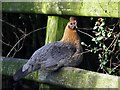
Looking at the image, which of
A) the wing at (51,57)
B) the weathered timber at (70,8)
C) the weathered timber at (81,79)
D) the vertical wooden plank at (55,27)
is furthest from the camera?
the vertical wooden plank at (55,27)

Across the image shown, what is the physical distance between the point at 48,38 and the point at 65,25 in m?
0.18

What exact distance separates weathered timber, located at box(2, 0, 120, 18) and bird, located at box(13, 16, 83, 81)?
0.10m

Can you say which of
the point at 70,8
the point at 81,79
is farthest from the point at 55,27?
the point at 81,79

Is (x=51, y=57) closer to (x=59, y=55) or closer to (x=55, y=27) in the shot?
(x=59, y=55)

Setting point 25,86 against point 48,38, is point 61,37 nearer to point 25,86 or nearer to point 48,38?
point 48,38

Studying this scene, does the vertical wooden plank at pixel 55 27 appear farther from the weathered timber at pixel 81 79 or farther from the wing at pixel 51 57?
the weathered timber at pixel 81 79

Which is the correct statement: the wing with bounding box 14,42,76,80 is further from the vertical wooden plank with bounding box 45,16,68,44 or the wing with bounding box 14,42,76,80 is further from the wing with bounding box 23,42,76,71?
the vertical wooden plank with bounding box 45,16,68,44

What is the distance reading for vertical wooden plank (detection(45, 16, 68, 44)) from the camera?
339cm

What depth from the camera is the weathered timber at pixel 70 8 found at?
9.59 feet

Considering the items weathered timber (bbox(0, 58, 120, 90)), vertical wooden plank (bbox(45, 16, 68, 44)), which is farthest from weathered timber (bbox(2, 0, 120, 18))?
weathered timber (bbox(0, 58, 120, 90))

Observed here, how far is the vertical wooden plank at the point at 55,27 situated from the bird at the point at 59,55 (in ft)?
0.29

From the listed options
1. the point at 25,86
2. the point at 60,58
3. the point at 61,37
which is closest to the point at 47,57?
the point at 60,58

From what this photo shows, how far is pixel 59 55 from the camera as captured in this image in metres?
3.24

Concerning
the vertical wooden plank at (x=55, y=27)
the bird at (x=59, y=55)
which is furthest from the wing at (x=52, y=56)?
A: the vertical wooden plank at (x=55, y=27)
